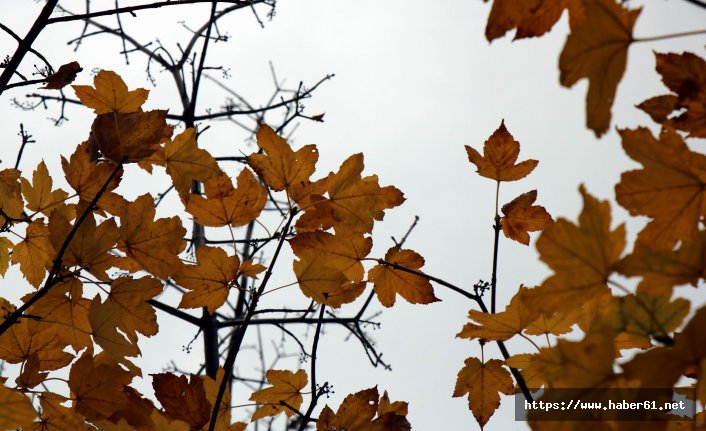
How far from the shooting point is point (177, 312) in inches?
69.6

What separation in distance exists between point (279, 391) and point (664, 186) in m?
0.88

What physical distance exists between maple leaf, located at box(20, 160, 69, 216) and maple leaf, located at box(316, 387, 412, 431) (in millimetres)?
669

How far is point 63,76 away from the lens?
109cm

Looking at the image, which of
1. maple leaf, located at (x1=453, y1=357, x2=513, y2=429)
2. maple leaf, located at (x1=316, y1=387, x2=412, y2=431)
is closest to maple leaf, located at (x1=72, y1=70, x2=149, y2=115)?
maple leaf, located at (x1=316, y1=387, x2=412, y2=431)

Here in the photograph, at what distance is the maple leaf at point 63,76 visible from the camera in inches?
42.5

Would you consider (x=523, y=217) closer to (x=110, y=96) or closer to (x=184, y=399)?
(x=184, y=399)

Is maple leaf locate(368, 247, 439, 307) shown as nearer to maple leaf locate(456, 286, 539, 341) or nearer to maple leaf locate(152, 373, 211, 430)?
maple leaf locate(456, 286, 539, 341)

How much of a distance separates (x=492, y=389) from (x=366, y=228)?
0.38 m

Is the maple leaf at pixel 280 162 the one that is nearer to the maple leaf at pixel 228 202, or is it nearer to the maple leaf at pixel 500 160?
the maple leaf at pixel 228 202

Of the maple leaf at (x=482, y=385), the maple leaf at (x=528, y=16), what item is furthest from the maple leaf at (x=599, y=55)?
the maple leaf at (x=482, y=385)

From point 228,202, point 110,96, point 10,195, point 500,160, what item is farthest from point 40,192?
point 500,160

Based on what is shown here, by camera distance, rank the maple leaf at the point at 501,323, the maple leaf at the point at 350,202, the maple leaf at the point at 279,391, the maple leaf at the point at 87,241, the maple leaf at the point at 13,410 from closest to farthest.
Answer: the maple leaf at the point at 13,410
the maple leaf at the point at 501,323
the maple leaf at the point at 87,241
the maple leaf at the point at 350,202
the maple leaf at the point at 279,391

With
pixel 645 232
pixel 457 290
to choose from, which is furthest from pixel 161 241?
pixel 645 232

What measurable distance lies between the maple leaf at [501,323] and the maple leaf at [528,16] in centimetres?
40
